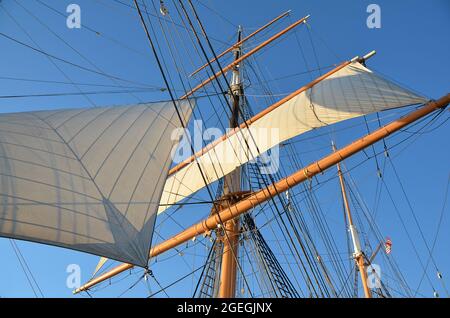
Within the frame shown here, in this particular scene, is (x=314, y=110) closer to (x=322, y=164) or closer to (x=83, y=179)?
(x=322, y=164)

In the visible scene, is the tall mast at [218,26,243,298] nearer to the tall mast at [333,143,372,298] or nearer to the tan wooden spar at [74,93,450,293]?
the tan wooden spar at [74,93,450,293]

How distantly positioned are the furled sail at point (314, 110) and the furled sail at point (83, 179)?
3.65 metres

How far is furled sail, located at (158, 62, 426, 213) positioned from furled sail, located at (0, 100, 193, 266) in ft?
12.0

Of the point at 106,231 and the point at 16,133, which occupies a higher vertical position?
the point at 16,133

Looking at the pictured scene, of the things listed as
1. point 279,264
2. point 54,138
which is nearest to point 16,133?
point 54,138

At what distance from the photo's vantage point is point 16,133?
366cm

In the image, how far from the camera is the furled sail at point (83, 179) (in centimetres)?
295

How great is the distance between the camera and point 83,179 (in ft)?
12.0

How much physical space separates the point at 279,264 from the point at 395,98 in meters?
4.72

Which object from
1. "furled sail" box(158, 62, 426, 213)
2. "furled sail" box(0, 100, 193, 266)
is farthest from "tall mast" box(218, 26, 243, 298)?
"furled sail" box(0, 100, 193, 266)

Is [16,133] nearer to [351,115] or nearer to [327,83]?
[351,115]
